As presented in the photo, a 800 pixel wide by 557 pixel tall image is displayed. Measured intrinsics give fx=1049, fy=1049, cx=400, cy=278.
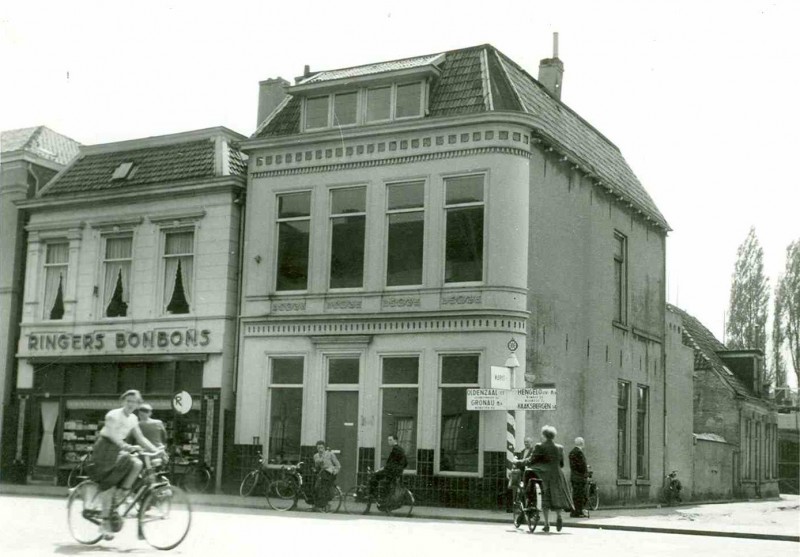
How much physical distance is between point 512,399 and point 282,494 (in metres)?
5.04

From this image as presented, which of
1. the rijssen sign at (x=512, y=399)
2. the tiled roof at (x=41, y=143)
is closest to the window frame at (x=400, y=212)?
the rijssen sign at (x=512, y=399)

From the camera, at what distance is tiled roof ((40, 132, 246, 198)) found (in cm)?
2720

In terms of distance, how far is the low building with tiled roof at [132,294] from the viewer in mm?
26062

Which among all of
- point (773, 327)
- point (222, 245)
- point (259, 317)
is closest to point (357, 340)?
point (259, 317)

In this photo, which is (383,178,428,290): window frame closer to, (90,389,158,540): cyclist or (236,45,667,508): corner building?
(236,45,667,508): corner building

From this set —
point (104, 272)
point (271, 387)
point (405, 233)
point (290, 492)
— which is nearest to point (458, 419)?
point (290, 492)

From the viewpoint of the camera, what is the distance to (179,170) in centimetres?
2736

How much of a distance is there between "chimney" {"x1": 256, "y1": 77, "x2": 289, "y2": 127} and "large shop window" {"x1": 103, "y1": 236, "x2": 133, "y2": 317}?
16.5 ft

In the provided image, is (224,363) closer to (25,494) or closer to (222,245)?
(222,245)

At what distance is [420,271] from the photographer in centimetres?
2364

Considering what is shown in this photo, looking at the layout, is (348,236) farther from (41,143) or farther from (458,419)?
(41,143)

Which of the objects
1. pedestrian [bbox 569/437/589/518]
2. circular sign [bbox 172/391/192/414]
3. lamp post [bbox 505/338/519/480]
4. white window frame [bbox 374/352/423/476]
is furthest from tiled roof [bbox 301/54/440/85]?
pedestrian [bbox 569/437/589/518]

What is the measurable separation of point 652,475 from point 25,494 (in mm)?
17249

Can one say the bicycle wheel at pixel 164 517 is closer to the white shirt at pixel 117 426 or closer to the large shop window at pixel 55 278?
the white shirt at pixel 117 426
